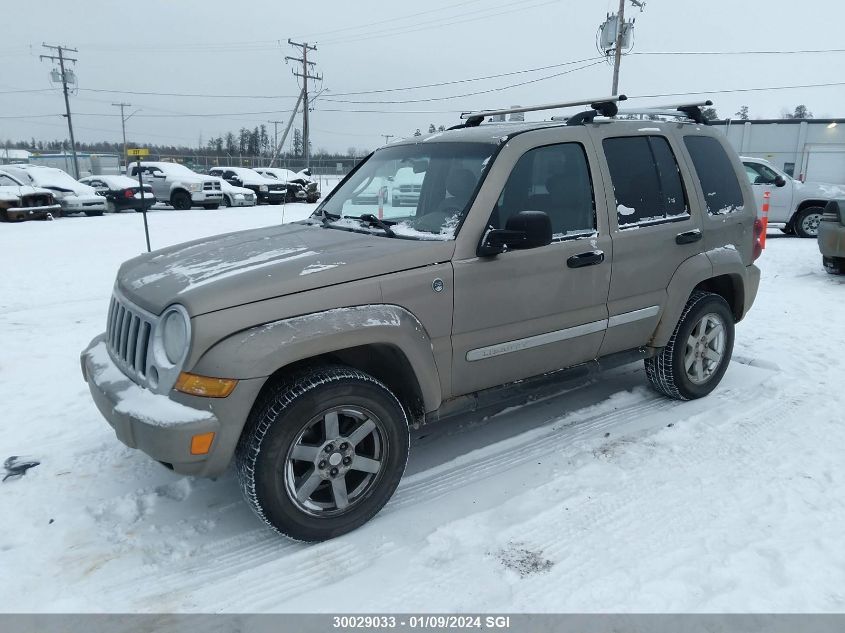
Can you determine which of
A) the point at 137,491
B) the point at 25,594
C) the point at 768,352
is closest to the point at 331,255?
the point at 137,491

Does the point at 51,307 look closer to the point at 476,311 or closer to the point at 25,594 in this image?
the point at 25,594

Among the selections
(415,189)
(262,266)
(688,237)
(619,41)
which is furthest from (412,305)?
(619,41)

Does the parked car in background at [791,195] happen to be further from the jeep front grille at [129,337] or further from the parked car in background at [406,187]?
the jeep front grille at [129,337]

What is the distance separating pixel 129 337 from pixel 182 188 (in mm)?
20162

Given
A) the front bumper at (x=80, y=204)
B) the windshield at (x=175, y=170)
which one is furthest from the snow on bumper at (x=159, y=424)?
the windshield at (x=175, y=170)

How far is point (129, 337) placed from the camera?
3.06 metres

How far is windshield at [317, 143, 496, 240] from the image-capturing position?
3430 mm

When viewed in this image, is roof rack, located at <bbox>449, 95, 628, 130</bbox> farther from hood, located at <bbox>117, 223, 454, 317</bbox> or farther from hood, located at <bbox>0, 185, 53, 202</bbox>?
hood, located at <bbox>0, 185, 53, 202</bbox>

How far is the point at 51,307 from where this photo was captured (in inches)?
292

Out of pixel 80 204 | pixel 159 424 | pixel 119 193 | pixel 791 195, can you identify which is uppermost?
pixel 791 195

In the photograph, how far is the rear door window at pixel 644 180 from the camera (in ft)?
13.0

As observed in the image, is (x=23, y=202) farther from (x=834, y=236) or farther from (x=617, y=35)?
(x=617, y=35)

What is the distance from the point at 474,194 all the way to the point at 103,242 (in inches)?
476
